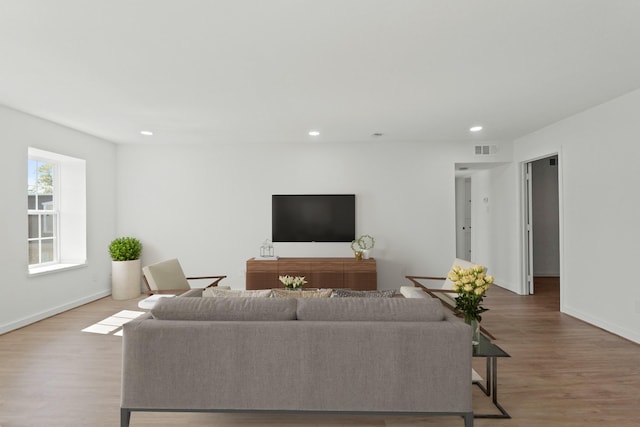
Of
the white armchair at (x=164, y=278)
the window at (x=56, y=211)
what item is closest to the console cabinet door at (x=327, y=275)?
the white armchair at (x=164, y=278)

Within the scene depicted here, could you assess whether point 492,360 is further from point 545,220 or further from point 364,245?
point 545,220

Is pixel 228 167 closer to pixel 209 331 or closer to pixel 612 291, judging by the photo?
pixel 209 331

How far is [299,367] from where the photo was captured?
215 centimetres

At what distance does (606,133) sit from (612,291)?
183 cm

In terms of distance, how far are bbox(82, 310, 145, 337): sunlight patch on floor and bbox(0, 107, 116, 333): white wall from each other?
0.86 m

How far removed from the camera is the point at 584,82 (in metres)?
3.58

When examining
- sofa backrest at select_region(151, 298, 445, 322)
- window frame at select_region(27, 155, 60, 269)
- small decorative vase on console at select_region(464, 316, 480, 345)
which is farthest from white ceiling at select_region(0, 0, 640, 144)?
small decorative vase on console at select_region(464, 316, 480, 345)

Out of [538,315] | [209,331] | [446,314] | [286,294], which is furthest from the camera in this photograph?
[538,315]

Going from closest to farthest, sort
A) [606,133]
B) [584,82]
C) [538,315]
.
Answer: [584,82] < [606,133] < [538,315]

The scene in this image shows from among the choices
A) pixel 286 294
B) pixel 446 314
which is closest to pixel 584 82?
pixel 446 314

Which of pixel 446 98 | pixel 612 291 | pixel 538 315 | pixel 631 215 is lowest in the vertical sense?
pixel 538 315

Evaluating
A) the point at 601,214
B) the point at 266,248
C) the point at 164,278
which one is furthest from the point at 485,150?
the point at 164,278

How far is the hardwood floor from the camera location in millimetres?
2408

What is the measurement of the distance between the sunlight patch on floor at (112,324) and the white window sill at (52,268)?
1030mm
